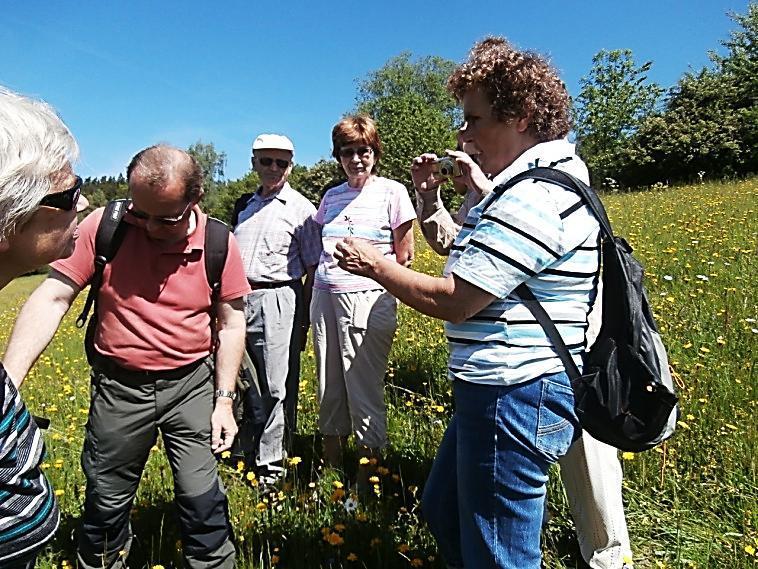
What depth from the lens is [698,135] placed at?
2044 cm

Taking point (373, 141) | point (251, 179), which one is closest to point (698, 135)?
point (373, 141)

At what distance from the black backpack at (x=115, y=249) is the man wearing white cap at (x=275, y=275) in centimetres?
115

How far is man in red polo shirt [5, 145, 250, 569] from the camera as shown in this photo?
7.48ft

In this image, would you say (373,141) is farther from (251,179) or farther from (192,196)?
(251,179)

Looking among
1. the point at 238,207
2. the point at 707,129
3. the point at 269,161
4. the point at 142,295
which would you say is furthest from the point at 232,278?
the point at 707,129

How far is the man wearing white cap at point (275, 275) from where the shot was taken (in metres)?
3.64

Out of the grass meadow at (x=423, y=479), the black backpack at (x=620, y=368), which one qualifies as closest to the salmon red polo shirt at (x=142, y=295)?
the grass meadow at (x=423, y=479)

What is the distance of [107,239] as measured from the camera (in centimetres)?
229

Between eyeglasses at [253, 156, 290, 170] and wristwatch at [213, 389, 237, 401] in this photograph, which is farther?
eyeglasses at [253, 156, 290, 170]

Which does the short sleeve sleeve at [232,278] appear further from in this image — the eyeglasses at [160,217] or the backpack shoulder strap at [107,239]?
the backpack shoulder strap at [107,239]

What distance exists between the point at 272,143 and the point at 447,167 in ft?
5.42

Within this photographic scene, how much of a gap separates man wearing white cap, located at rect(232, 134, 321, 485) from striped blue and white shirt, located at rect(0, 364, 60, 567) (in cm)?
211

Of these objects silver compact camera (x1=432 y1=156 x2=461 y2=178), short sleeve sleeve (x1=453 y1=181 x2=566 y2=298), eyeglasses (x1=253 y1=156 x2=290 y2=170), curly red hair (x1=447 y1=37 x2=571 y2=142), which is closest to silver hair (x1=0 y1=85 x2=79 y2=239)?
short sleeve sleeve (x1=453 y1=181 x2=566 y2=298)

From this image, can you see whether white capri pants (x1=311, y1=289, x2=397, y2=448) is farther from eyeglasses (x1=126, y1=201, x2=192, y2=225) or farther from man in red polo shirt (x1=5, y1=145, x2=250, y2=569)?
eyeglasses (x1=126, y1=201, x2=192, y2=225)
